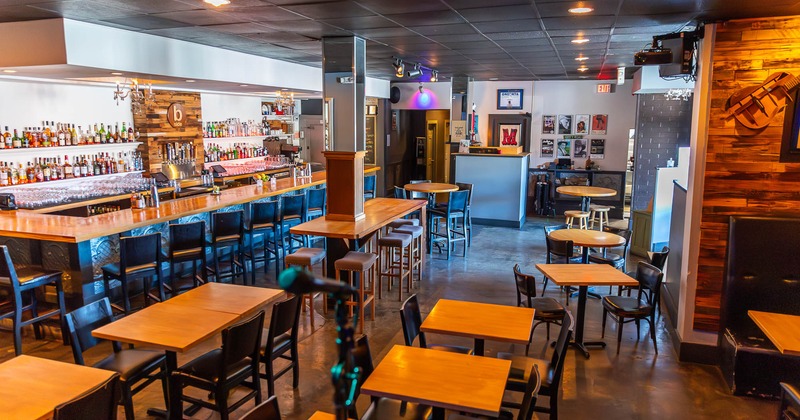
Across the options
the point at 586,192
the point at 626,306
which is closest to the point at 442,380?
the point at 626,306

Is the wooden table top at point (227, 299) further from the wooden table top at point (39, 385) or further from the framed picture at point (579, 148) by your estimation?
the framed picture at point (579, 148)

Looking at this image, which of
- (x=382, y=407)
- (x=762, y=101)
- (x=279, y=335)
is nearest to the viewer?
(x=382, y=407)

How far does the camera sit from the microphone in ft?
3.70

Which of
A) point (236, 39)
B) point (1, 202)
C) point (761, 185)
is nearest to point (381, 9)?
point (236, 39)

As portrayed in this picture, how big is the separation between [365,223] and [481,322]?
2.55 metres

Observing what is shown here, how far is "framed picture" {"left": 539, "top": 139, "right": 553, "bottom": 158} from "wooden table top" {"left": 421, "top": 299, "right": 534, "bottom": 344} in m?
8.97

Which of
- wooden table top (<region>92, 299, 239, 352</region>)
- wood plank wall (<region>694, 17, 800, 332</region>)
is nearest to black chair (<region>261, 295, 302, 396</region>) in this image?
wooden table top (<region>92, 299, 239, 352</region>)

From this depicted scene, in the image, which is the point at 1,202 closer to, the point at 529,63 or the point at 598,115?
the point at 529,63

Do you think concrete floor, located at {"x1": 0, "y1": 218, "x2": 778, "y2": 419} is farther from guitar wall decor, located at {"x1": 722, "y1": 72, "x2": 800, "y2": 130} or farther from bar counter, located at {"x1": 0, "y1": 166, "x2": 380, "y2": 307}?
guitar wall decor, located at {"x1": 722, "y1": 72, "x2": 800, "y2": 130}

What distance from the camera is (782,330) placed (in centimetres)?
336

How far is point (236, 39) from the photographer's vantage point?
6.10m

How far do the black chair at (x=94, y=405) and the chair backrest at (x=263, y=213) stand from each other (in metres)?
4.09

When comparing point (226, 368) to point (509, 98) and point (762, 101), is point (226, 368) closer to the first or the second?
point (762, 101)

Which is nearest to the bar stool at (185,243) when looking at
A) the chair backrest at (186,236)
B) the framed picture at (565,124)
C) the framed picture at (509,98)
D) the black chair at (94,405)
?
the chair backrest at (186,236)
